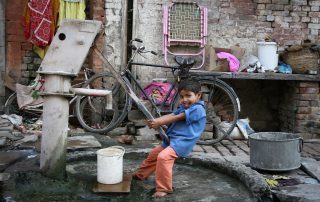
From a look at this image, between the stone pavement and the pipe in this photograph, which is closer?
the pipe

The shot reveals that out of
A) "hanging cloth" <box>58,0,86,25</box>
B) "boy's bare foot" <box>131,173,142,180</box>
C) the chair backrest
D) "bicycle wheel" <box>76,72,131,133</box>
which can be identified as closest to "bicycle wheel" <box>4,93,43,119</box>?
"bicycle wheel" <box>76,72,131,133</box>

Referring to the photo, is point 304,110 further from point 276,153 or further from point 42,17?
point 42,17

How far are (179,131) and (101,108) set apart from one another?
134 inches

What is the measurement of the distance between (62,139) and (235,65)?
4185mm

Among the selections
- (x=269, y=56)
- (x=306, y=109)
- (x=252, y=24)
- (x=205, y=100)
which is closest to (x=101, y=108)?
(x=205, y=100)

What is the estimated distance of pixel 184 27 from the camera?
789 centimetres

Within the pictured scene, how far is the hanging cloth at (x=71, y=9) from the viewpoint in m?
7.56

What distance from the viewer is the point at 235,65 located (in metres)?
7.55

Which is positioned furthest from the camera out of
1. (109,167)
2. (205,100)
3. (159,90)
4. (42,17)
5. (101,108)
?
(42,17)

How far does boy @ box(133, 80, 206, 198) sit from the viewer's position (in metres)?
4.04

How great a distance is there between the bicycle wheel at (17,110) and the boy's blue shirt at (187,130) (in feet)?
13.2

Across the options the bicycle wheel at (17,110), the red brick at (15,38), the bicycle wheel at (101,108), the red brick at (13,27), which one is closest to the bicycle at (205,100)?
the bicycle wheel at (101,108)

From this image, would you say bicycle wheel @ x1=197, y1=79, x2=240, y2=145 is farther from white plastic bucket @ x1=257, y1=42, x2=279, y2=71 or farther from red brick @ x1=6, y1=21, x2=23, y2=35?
red brick @ x1=6, y1=21, x2=23, y2=35

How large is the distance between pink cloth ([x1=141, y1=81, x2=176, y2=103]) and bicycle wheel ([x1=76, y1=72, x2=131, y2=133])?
42 cm
